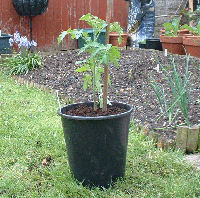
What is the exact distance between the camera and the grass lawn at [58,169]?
2352 millimetres

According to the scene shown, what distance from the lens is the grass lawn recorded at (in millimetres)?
2352

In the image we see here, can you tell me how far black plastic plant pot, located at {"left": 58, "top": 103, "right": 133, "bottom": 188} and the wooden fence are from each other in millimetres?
5625

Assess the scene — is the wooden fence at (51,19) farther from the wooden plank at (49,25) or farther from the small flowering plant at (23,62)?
the small flowering plant at (23,62)

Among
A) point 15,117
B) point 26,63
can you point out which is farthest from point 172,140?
point 26,63

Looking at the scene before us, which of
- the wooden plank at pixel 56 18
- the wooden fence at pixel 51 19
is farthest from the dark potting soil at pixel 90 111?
the wooden plank at pixel 56 18

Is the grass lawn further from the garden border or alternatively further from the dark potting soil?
the dark potting soil

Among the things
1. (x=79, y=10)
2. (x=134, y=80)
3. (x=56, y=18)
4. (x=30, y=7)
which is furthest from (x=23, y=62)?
(x=79, y=10)

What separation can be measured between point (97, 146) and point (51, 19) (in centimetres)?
641

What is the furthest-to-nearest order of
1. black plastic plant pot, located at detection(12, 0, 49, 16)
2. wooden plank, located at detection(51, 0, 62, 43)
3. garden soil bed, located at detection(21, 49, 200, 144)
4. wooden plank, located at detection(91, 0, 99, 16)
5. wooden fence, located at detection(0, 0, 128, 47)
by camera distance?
wooden plank, located at detection(91, 0, 99, 16) < wooden plank, located at detection(51, 0, 62, 43) < wooden fence, located at detection(0, 0, 128, 47) < black plastic plant pot, located at detection(12, 0, 49, 16) < garden soil bed, located at detection(21, 49, 200, 144)

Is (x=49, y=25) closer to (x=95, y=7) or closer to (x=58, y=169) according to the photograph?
(x=95, y=7)

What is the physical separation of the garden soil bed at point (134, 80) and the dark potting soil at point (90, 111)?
776 mm

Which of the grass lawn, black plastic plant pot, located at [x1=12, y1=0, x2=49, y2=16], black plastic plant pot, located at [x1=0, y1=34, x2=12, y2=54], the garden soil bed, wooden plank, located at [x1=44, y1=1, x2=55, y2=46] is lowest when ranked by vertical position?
the grass lawn

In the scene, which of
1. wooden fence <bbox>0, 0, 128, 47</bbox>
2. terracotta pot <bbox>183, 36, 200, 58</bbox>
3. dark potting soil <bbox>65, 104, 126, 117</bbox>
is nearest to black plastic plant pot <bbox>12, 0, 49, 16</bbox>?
wooden fence <bbox>0, 0, 128, 47</bbox>

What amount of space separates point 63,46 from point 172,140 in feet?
19.3
